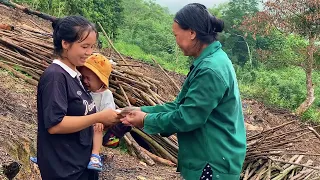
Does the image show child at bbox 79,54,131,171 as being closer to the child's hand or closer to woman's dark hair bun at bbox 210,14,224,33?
the child's hand

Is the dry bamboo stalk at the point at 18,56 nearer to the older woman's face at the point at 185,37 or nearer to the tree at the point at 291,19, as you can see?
the older woman's face at the point at 185,37

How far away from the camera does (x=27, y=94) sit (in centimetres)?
543

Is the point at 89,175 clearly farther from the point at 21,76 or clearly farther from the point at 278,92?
the point at 278,92

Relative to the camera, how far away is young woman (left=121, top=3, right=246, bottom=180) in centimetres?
187

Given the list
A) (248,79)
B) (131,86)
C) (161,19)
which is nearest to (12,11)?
(131,86)

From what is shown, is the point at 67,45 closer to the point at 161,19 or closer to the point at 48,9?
the point at 48,9

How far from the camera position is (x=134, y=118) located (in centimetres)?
211

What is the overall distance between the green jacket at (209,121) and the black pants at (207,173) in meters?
0.01

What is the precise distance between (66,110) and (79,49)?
29cm

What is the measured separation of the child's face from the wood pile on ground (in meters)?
2.74

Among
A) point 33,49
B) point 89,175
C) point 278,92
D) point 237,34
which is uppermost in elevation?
point 89,175

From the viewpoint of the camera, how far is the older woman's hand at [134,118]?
6.89ft

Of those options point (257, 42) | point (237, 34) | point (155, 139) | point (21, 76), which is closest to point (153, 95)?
point (155, 139)

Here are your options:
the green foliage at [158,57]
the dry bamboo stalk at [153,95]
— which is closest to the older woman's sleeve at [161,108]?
the dry bamboo stalk at [153,95]
